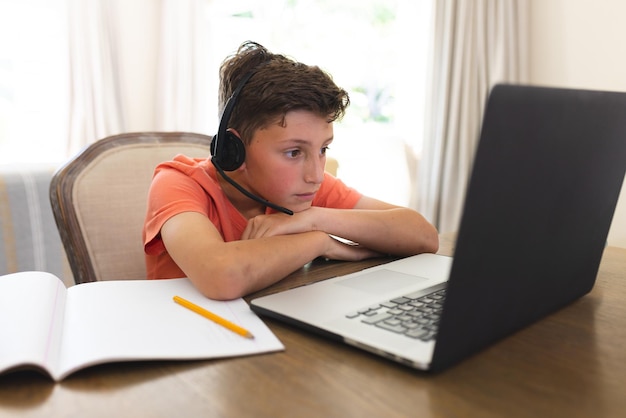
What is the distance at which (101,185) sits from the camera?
3.97 ft

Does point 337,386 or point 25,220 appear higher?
point 337,386

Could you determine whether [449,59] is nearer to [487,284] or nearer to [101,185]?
[101,185]

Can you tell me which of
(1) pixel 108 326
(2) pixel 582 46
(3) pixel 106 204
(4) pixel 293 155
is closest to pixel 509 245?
(1) pixel 108 326

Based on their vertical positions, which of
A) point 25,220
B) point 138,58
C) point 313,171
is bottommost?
point 25,220

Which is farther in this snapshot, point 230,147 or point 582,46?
point 582,46

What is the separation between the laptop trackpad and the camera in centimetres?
77

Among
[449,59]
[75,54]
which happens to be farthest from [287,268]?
[449,59]

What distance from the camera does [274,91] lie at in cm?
99

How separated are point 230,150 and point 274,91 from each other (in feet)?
0.44

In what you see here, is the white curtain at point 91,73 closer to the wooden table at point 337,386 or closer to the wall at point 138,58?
the wall at point 138,58

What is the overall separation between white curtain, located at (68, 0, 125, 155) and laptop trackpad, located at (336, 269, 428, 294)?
1.98m

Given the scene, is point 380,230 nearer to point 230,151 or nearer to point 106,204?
point 230,151

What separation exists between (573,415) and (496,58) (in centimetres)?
289

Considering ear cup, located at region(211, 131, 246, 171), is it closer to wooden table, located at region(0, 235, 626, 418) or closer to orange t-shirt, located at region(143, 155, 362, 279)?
orange t-shirt, located at region(143, 155, 362, 279)
